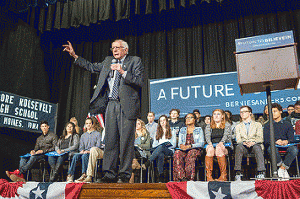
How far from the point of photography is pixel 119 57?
2.70 meters

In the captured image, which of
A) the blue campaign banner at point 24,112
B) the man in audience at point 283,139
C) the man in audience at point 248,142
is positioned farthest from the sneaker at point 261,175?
the blue campaign banner at point 24,112

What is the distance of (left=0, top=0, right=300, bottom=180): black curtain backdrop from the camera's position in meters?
6.03

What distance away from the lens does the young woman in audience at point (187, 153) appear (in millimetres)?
3873

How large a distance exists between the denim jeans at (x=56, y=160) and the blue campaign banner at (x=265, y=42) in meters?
3.60

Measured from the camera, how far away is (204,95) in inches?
238

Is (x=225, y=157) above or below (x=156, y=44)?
below

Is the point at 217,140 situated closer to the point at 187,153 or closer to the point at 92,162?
the point at 187,153

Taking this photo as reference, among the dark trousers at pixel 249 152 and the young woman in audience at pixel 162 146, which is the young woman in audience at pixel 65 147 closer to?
the young woman in audience at pixel 162 146

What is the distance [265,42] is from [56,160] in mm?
3946

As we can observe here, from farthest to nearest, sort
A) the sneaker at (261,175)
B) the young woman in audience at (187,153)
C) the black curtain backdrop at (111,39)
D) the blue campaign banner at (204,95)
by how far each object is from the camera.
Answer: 1. the black curtain backdrop at (111,39)
2. the blue campaign banner at (204,95)
3. the young woman in audience at (187,153)
4. the sneaker at (261,175)

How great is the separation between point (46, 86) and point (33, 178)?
2188 millimetres

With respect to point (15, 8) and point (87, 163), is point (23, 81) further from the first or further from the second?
point (87, 163)

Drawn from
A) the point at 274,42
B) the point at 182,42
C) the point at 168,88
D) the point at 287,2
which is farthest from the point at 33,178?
the point at 287,2

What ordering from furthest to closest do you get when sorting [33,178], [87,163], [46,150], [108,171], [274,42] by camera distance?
1. [33,178]
2. [46,150]
3. [87,163]
4. [108,171]
5. [274,42]
